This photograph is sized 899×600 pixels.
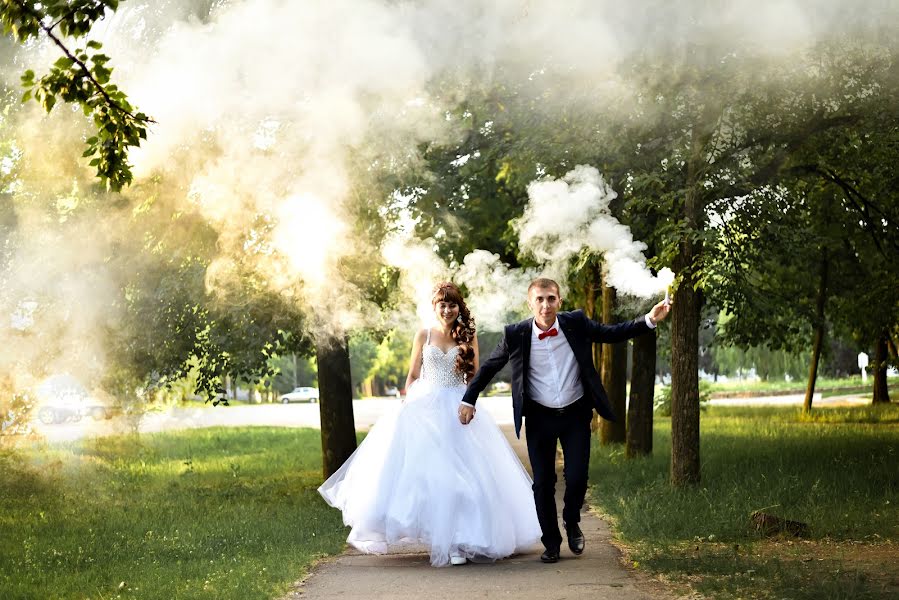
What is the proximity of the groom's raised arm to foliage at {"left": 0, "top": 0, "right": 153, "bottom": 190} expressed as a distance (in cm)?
274

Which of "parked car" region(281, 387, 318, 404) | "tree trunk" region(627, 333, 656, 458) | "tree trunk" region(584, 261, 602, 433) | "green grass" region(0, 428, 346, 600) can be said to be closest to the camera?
"green grass" region(0, 428, 346, 600)

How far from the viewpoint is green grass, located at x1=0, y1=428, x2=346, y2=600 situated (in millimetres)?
8875

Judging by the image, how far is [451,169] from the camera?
19453 mm

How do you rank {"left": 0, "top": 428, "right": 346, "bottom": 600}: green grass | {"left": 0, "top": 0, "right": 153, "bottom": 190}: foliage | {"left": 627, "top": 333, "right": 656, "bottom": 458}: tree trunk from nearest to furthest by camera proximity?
{"left": 0, "top": 0, "right": 153, "bottom": 190}: foliage
{"left": 0, "top": 428, "right": 346, "bottom": 600}: green grass
{"left": 627, "top": 333, "right": 656, "bottom": 458}: tree trunk

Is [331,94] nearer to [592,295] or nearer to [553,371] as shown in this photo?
[553,371]

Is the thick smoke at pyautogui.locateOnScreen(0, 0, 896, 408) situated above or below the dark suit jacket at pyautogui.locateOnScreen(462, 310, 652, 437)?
above

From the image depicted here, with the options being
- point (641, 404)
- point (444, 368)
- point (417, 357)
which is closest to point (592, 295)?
point (641, 404)

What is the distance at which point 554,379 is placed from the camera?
329 inches

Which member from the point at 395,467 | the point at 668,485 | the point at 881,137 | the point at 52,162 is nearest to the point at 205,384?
the point at 52,162

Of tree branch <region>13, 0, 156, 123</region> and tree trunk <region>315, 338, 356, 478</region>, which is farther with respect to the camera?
tree trunk <region>315, 338, 356, 478</region>

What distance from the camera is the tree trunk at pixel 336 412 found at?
16.9 meters

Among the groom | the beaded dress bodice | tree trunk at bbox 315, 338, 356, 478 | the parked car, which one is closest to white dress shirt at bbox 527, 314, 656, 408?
the groom

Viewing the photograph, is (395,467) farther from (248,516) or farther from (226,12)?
(226,12)

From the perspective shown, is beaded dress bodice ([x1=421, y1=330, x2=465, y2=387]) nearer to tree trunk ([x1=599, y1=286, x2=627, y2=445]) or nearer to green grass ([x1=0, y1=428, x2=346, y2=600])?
green grass ([x1=0, y1=428, x2=346, y2=600])
